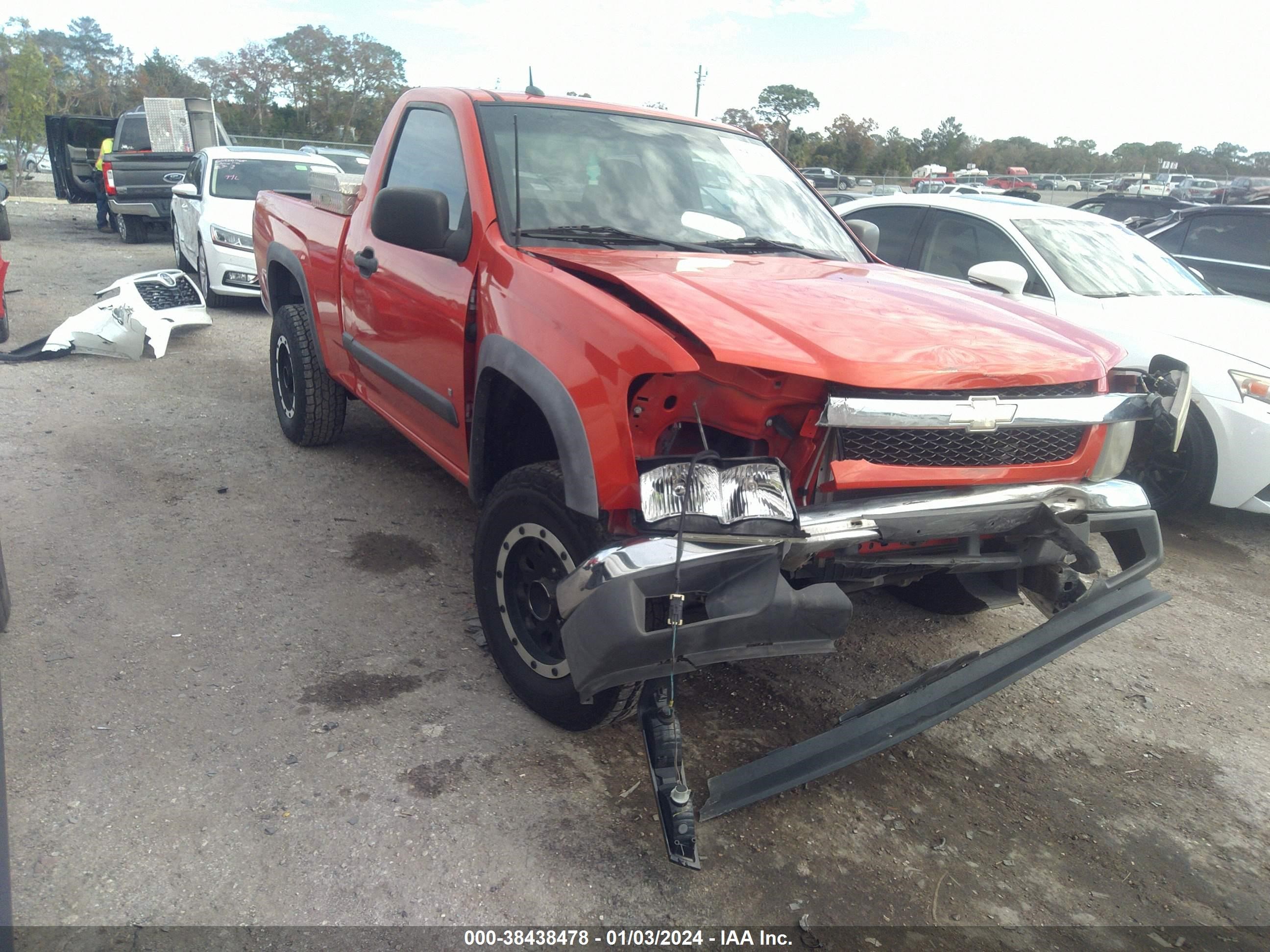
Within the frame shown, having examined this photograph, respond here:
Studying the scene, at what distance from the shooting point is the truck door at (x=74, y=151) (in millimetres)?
18359

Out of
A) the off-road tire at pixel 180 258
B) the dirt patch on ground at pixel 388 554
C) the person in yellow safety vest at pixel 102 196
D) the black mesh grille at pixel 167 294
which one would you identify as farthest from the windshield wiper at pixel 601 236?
the person in yellow safety vest at pixel 102 196

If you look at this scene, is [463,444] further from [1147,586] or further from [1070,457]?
[1147,586]

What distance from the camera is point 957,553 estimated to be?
2719mm

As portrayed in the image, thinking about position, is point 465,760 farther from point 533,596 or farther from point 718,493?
point 718,493

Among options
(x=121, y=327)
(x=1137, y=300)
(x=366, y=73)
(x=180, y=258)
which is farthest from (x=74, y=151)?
(x=366, y=73)

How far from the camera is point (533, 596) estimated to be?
116 inches

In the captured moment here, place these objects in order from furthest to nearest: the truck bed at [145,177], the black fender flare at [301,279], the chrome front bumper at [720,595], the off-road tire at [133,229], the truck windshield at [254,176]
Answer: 1. the off-road tire at [133,229]
2. the truck bed at [145,177]
3. the truck windshield at [254,176]
4. the black fender flare at [301,279]
5. the chrome front bumper at [720,595]

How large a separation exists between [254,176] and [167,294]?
2527 mm

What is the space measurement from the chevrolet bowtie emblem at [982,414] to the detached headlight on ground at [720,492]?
0.49 m

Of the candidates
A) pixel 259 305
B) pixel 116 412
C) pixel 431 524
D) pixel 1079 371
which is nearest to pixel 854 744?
pixel 1079 371

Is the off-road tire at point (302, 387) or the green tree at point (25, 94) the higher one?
the green tree at point (25, 94)

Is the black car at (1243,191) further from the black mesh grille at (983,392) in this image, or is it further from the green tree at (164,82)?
the green tree at (164,82)

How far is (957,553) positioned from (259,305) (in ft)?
31.2

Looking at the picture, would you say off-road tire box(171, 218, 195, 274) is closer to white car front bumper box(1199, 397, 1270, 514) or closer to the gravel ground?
the gravel ground
